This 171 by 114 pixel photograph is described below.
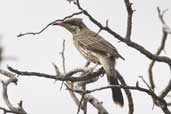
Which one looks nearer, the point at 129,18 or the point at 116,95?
the point at 129,18

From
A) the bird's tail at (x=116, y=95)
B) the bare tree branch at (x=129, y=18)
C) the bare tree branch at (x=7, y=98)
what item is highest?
the bare tree branch at (x=129, y=18)

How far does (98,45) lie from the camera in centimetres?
719

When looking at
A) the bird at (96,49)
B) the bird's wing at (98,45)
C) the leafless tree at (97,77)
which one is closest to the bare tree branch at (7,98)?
the leafless tree at (97,77)

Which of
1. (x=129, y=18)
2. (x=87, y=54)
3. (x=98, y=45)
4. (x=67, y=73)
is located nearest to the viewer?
(x=129, y=18)

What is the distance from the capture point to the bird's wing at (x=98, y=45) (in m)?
6.82

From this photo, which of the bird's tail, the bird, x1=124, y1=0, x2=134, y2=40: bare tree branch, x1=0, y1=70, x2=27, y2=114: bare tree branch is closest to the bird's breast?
the bird

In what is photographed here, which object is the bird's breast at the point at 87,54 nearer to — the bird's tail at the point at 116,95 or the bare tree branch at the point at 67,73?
the bare tree branch at the point at 67,73

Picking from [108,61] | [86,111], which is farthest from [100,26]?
[108,61]

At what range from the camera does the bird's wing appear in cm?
682

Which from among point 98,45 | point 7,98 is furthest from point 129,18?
point 98,45

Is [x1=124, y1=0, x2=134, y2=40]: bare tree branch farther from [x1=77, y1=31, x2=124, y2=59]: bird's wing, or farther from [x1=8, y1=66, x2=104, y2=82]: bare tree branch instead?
[x1=77, y1=31, x2=124, y2=59]: bird's wing

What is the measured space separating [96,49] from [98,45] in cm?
11

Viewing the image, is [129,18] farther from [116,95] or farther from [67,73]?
[116,95]

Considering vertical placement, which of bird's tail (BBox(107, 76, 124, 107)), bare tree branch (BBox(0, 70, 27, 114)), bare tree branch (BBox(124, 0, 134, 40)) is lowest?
bird's tail (BBox(107, 76, 124, 107))
